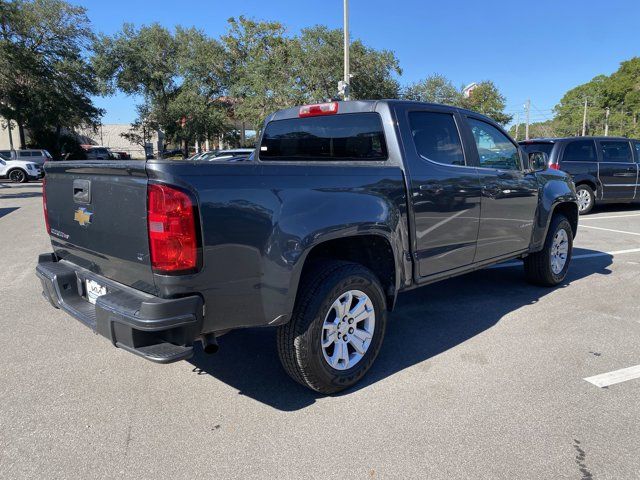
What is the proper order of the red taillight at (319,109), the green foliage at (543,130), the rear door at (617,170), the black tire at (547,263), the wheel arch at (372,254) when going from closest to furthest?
the wheel arch at (372,254)
the red taillight at (319,109)
the black tire at (547,263)
the rear door at (617,170)
the green foliage at (543,130)

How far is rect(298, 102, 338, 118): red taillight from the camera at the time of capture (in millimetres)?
4001

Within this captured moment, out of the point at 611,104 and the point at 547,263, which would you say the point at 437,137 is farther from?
the point at 611,104

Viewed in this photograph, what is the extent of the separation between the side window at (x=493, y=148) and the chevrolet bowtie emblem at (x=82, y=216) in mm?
3261

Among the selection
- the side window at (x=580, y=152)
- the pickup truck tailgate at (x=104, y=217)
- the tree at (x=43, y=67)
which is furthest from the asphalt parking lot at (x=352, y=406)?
the tree at (x=43, y=67)

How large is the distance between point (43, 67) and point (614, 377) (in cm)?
3473

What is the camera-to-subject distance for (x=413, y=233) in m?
3.57

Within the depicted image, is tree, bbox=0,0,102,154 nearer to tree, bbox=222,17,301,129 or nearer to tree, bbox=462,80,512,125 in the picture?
tree, bbox=222,17,301,129

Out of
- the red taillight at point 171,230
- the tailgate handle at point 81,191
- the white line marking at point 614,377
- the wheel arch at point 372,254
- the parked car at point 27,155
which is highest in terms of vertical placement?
the parked car at point 27,155

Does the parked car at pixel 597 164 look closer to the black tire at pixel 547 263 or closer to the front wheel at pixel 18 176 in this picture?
the black tire at pixel 547 263

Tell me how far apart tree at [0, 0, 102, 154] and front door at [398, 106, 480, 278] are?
99.6 ft

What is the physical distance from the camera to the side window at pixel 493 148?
4410 mm

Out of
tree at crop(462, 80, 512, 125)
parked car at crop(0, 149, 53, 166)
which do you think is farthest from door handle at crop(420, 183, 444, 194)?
tree at crop(462, 80, 512, 125)

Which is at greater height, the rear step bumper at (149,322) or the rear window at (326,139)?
the rear window at (326,139)

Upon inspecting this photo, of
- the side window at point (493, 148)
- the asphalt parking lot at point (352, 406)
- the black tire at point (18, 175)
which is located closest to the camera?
the asphalt parking lot at point (352, 406)
